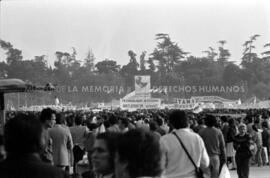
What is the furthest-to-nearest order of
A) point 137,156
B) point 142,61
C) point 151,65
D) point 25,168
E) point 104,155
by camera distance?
1. point 142,61
2. point 151,65
3. point 104,155
4. point 25,168
5. point 137,156

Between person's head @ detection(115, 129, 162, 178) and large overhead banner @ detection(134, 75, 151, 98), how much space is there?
4375 centimetres

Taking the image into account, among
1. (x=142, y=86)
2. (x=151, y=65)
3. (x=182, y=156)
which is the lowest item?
(x=182, y=156)

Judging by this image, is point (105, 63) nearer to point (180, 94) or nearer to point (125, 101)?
point (180, 94)

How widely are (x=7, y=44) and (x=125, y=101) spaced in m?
49.0

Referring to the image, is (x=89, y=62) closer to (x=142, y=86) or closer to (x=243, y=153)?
(x=142, y=86)

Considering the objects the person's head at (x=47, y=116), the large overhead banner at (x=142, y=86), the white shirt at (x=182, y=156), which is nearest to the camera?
the white shirt at (x=182, y=156)

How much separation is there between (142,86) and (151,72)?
3862 centimetres

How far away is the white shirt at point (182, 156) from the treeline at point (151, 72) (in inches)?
2874

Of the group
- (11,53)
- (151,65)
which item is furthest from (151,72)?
(11,53)

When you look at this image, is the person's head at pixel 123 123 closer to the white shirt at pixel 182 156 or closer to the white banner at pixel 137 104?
the white shirt at pixel 182 156

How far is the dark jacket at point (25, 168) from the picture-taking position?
131 inches

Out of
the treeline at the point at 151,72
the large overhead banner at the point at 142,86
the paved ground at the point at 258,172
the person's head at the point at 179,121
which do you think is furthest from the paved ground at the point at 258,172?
the treeline at the point at 151,72

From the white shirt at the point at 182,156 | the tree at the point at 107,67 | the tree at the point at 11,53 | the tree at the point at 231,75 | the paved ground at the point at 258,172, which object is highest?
the tree at the point at 11,53

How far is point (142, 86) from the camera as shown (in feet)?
169
